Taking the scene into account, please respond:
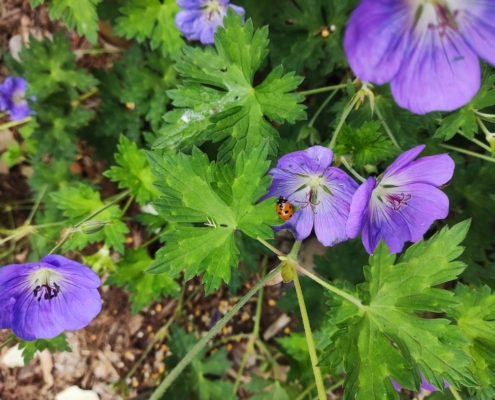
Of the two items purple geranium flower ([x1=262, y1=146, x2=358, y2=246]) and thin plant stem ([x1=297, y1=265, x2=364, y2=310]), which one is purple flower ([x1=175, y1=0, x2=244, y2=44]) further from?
thin plant stem ([x1=297, y1=265, x2=364, y2=310])

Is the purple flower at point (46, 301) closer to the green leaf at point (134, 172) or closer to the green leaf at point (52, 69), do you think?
the green leaf at point (134, 172)

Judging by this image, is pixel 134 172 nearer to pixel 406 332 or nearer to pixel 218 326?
pixel 218 326

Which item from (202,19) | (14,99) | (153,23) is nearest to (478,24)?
(202,19)

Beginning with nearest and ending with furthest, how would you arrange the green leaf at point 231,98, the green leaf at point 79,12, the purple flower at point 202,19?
the green leaf at point 231,98, the green leaf at point 79,12, the purple flower at point 202,19

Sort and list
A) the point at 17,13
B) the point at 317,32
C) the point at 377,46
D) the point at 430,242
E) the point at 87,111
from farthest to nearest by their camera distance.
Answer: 1. the point at 17,13
2. the point at 87,111
3. the point at 317,32
4. the point at 430,242
5. the point at 377,46

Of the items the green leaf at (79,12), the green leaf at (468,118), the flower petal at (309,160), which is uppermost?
the green leaf at (79,12)

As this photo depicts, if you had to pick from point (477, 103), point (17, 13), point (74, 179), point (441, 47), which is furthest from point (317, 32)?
point (17, 13)

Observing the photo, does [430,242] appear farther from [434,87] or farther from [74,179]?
[74,179]

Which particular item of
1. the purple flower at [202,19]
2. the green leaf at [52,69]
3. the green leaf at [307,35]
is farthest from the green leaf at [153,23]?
the green leaf at [307,35]
